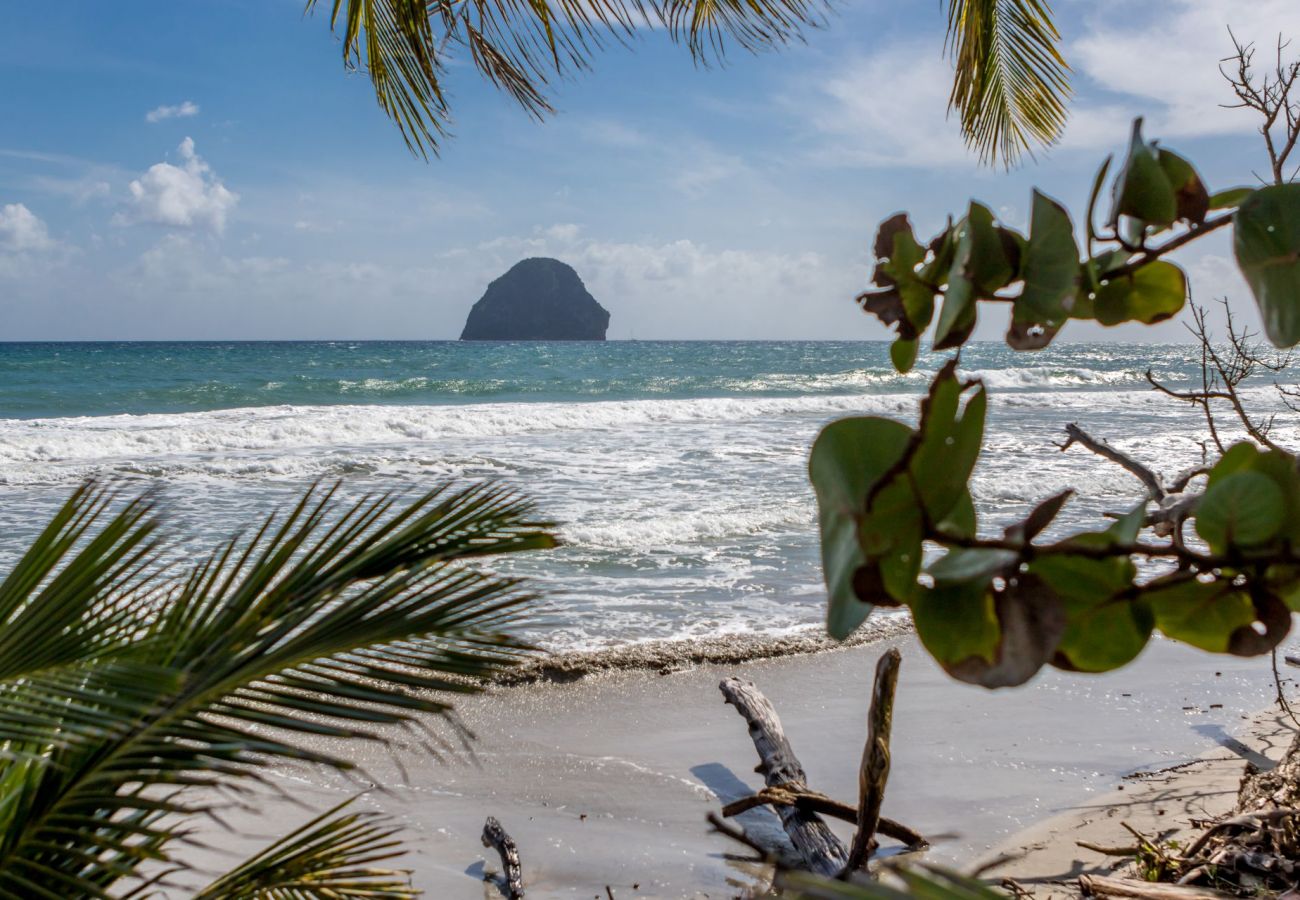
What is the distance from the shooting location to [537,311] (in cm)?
10362

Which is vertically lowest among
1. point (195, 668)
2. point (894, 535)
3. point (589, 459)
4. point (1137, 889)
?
point (1137, 889)

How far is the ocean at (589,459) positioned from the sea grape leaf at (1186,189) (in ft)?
4.63

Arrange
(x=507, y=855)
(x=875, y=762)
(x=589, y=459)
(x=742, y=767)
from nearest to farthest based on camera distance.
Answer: (x=875, y=762)
(x=507, y=855)
(x=742, y=767)
(x=589, y=459)

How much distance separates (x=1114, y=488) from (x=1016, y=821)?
24.8ft

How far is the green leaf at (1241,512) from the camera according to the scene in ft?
0.89

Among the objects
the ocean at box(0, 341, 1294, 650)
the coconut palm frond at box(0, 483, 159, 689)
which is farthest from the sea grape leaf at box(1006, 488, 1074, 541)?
the ocean at box(0, 341, 1294, 650)

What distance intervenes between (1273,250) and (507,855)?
10.6 ft

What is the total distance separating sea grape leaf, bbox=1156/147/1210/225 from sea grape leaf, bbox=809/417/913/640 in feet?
0.59

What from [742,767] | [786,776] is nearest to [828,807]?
[786,776]

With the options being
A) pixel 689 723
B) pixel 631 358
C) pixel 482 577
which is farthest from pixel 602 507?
pixel 631 358

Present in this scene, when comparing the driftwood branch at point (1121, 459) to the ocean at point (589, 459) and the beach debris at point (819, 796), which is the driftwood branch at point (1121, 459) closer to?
the ocean at point (589, 459)

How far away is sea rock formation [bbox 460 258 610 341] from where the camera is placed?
102875 millimetres

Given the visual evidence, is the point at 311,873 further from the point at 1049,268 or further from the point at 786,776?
the point at 786,776

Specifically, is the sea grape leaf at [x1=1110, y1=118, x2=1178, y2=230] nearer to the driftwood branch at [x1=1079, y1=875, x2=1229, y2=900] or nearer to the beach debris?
the driftwood branch at [x1=1079, y1=875, x2=1229, y2=900]
